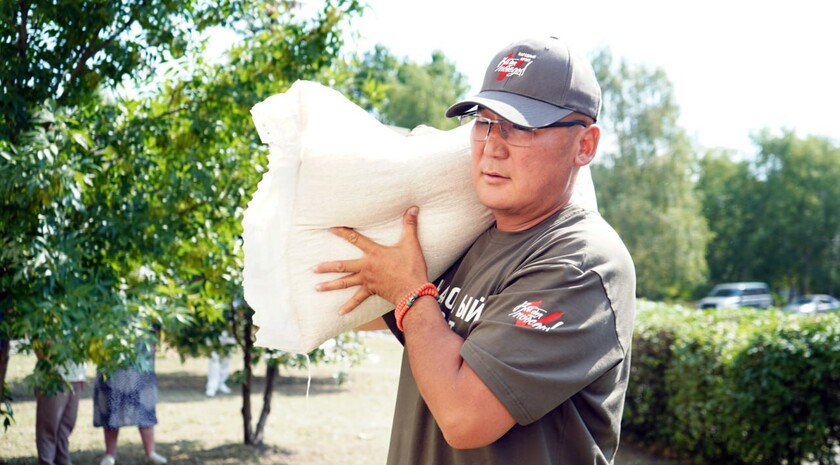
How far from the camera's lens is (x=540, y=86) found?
71.0 inches

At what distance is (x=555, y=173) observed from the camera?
1850 millimetres

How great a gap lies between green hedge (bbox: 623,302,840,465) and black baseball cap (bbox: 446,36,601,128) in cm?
549

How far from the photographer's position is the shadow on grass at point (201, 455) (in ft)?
26.8

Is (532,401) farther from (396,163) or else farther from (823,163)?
(823,163)

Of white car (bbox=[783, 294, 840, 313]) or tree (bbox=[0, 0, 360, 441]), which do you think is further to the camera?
white car (bbox=[783, 294, 840, 313])

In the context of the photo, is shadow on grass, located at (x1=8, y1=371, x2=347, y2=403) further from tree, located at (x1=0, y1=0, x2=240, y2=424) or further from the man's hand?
the man's hand

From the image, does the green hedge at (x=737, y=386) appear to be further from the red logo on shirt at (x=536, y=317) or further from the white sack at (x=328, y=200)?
the red logo on shirt at (x=536, y=317)

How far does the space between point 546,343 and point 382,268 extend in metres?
0.51

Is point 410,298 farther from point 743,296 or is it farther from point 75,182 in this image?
point 743,296

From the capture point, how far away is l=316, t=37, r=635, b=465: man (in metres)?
1.63

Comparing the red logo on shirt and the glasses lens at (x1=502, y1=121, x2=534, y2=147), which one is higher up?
the glasses lens at (x1=502, y1=121, x2=534, y2=147)

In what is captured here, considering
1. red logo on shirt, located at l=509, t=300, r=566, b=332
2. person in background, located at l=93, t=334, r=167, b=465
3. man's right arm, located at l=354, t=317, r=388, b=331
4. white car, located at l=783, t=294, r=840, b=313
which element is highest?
red logo on shirt, located at l=509, t=300, r=566, b=332

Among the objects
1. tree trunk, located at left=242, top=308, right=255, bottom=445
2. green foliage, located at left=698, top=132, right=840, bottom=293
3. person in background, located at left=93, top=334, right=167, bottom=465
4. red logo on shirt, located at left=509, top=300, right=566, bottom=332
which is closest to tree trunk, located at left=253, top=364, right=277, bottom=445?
tree trunk, located at left=242, top=308, right=255, bottom=445

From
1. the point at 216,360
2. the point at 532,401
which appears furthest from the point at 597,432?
the point at 216,360
